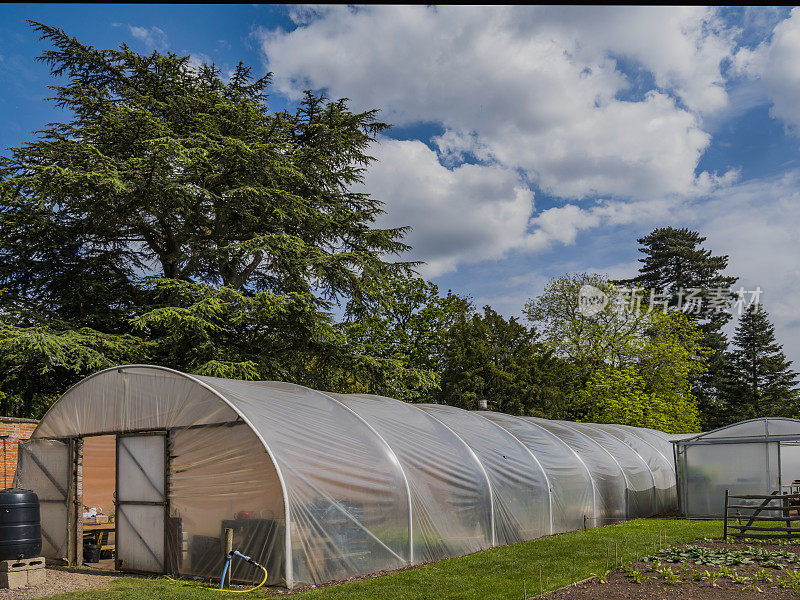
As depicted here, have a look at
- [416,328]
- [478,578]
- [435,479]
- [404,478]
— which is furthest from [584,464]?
[416,328]

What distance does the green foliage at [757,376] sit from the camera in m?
51.0

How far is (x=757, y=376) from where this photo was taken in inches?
2093

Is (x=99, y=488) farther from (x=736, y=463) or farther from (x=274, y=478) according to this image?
(x=736, y=463)

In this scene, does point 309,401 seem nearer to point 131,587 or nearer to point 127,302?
point 131,587

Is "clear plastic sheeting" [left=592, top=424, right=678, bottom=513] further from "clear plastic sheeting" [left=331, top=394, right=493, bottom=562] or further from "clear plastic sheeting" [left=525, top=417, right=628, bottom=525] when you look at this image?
"clear plastic sheeting" [left=331, top=394, right=493, bottom=562]

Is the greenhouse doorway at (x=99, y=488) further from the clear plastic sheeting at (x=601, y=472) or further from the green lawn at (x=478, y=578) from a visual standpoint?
the clear plastic sheeting at (x=601, y=472)

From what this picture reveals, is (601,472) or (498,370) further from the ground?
(498,370)

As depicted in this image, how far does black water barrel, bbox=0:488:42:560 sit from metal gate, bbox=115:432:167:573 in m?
1.23

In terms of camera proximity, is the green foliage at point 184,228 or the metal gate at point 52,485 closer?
the metal gate at point 52,485

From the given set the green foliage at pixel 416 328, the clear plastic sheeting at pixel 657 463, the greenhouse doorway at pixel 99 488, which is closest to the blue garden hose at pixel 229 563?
the greenhouse doorway at pixel 99 488

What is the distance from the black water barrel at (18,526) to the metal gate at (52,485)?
138cm

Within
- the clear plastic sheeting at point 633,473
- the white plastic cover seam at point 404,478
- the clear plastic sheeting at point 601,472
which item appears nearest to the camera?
the white plastic cover seam at point 404,478

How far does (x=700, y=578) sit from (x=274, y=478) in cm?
590

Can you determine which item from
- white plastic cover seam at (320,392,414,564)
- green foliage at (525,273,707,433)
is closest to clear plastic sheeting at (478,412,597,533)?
white plastic cover seam at (320,392,414,564)
